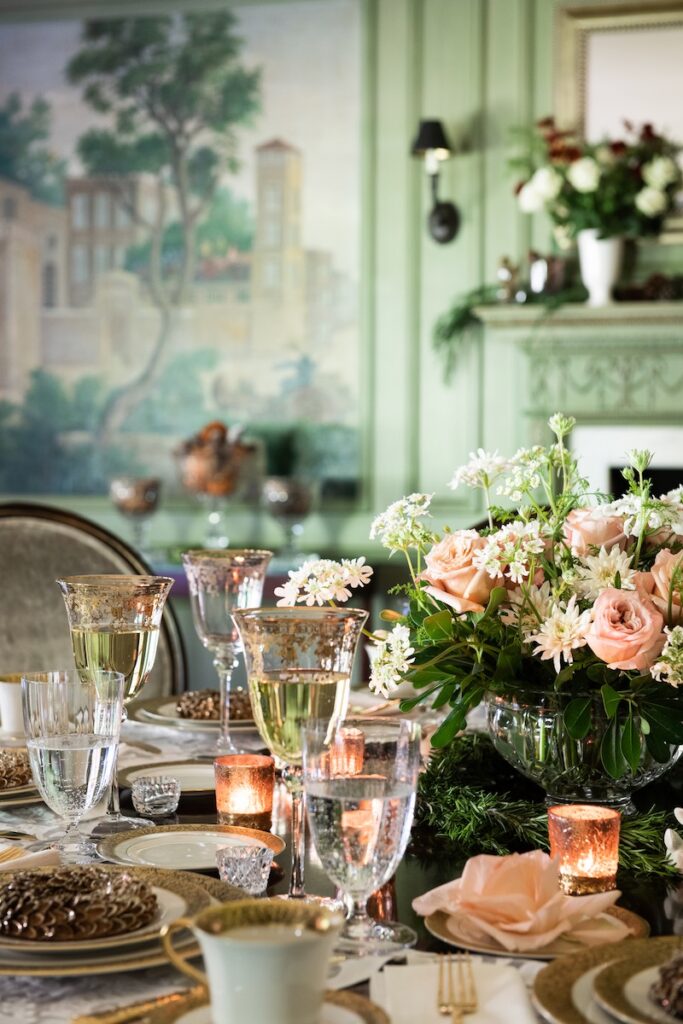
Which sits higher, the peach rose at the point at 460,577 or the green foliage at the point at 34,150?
the green foliage at the point at 34,150

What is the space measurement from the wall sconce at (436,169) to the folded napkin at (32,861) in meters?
3.47

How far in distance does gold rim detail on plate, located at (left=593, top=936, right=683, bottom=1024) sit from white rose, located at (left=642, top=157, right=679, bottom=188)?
3.48 m

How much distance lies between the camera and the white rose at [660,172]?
3967 millimetres

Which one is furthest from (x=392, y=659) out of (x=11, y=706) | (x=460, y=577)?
(x=11, y=706)

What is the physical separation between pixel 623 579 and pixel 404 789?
371mm

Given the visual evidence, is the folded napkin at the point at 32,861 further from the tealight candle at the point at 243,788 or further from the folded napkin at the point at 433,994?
the folded napkin at the point at 433,994

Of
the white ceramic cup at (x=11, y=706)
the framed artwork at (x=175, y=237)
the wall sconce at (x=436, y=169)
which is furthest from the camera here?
the framed artwork at (x=175, y=237)

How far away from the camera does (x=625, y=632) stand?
3.53ft

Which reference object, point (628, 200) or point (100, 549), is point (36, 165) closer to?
point (628, 200)

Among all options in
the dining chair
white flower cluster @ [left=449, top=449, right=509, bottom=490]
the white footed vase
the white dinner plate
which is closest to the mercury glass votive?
white flower cluster @ [left=449, top=449, right=509, bottom=490]

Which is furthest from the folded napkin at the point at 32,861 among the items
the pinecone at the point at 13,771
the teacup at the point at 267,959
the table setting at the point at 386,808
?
the teacup at the point at 267,959

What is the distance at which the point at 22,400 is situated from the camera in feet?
15.5

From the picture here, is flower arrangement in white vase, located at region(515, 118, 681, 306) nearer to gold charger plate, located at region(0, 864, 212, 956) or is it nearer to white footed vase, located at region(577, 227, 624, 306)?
white footed vase, located at region(577, 227, 624, 306)

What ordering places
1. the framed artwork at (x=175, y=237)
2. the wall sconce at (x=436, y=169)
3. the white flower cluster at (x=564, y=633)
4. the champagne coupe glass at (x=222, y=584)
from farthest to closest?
the framed artwork at (x=175, y=237) < the wall sconce at (x=436, y=169) < the champagne coupe glass at (x=222, y=584) < the white flower cluster at (x=564, y=633)
